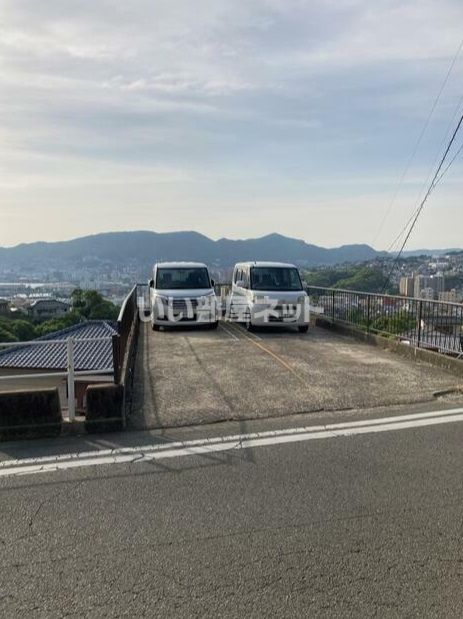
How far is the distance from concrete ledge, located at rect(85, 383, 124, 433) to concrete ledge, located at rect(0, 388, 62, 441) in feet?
1.09

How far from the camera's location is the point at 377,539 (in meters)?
3.27

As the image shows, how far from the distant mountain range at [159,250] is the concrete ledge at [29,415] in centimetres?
5426

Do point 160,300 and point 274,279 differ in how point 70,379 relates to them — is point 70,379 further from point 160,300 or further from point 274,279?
point 274,279

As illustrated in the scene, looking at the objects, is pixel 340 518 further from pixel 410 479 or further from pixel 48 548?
pixel 48 548

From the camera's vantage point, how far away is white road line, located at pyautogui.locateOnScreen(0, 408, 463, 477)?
4.58m

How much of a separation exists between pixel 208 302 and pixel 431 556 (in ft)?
36.4

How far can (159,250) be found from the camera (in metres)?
79.4

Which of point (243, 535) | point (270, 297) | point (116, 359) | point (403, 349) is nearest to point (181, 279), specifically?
point (270, 297)

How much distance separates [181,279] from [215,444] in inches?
405

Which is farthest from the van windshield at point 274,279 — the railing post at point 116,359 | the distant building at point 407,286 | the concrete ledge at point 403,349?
the railing post at point 116,359

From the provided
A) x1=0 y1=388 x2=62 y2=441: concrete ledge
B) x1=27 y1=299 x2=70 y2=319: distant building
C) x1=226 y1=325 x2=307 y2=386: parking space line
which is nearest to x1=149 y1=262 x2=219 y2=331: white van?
x1=226 y1=325 x2=307 y2=386: parking space line

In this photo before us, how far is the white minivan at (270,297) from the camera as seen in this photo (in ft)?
43.4

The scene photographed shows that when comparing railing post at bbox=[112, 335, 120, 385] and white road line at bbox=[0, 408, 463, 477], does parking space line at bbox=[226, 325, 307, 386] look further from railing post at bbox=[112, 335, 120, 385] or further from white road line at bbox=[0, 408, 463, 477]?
railing post at bbox=[112, 335, 120, 385]

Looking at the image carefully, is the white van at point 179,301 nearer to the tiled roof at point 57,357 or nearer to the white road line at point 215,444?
the tiled roof at point 57,357
